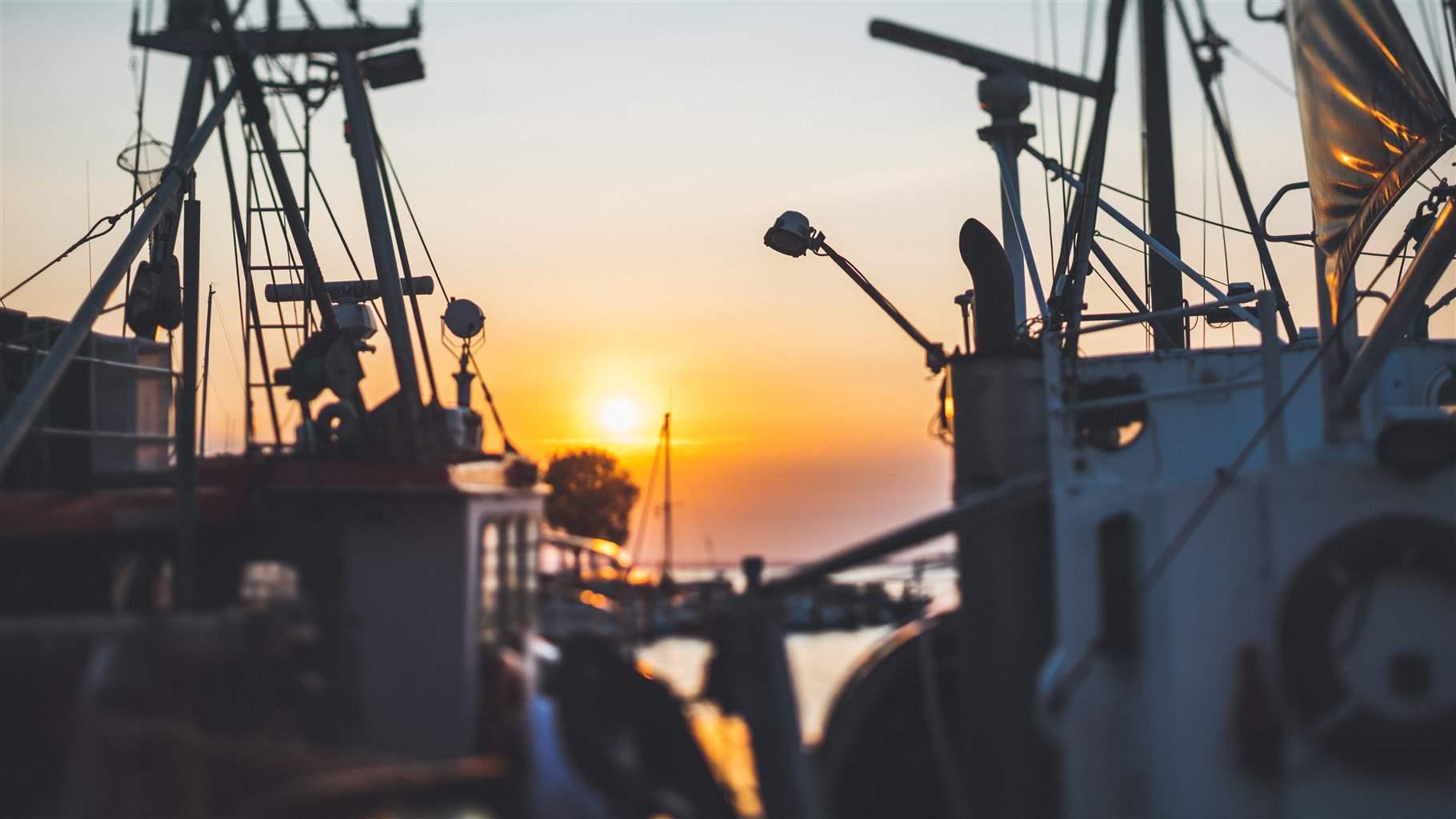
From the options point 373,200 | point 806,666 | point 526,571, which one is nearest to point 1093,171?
point 373,200

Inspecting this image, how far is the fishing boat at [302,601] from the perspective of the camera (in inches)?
403

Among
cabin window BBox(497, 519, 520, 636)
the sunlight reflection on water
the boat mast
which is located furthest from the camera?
the boat mast

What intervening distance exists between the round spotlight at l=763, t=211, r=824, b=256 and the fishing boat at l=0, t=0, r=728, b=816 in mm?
4867

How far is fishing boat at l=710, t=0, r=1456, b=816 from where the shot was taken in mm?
14039

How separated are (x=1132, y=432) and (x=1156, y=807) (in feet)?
20.5

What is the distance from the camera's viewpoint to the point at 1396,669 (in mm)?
14016

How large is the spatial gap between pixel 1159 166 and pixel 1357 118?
11.9 meters

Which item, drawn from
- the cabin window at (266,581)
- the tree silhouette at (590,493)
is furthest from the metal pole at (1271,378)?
the tree silhouette at (590,493)

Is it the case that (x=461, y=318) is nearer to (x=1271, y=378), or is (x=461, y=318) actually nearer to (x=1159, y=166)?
(x=1271, y=378)

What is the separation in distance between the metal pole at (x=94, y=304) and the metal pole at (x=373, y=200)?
5.17 ft

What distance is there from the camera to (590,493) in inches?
2638

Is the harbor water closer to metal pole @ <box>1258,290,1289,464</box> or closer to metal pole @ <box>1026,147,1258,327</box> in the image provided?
metal pole @ <box>1258,290,1289,464</box>

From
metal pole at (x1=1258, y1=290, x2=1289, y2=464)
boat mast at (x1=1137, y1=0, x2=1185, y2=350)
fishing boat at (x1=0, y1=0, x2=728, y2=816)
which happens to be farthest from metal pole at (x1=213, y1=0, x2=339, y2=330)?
boat mast at (x1=1137, y1=0, x2=1185, y2=350)

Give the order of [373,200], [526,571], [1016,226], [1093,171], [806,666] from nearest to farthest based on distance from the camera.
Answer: [526,571] → [373,200] → [1093,171] → [1016,226] → [806,666]
